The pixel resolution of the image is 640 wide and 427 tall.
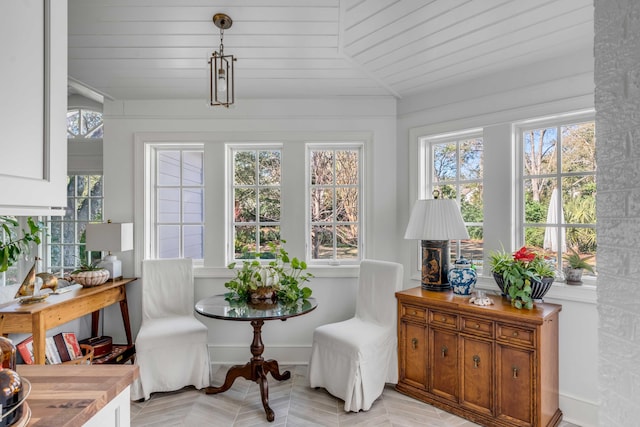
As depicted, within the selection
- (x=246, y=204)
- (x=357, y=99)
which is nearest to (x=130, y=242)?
(x=246, y=204)

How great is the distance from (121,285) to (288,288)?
1.61m

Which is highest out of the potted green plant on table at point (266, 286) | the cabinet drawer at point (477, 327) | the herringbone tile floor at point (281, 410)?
the potted green plant on table at point (266, 286)

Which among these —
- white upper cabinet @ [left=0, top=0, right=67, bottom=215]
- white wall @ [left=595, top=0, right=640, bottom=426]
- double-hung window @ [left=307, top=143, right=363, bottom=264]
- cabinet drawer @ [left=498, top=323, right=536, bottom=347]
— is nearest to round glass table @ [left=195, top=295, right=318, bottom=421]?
double-hung window @ [left=307, top=143, right=363, bottom=264]

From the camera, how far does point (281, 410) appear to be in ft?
8.30

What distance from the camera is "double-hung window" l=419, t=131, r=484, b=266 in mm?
2998

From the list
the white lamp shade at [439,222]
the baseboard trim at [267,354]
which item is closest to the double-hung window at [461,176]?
the white lamp shade at [439,222]

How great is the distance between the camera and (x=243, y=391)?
9.23ft

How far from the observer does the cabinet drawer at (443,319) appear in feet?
8.20

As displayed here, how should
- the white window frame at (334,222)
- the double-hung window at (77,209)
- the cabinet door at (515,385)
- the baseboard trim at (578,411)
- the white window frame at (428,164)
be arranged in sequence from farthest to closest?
the double-hung window at (77,209), the white window frame at (334,222), the white window frame at (428,164), the baseboard trim at (578,411), the cabinet door at (515,385)

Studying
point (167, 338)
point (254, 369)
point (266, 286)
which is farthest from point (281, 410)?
point (167, 338)

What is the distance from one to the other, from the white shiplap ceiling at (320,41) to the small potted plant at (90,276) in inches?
64.1

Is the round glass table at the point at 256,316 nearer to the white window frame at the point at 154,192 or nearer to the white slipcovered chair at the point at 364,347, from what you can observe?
the white slipcovered chair at the point at 364,347

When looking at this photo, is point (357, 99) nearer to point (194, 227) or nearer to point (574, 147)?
point (574, 147)

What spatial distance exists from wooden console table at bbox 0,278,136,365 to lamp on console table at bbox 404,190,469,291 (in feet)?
8.60
